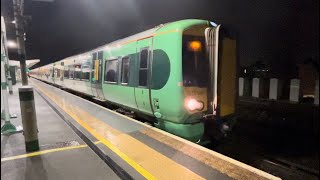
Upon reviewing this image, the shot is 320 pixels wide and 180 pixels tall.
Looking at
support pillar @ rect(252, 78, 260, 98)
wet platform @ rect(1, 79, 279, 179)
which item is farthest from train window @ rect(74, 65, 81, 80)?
support pillar @ rect(252, 78, 260, 98)

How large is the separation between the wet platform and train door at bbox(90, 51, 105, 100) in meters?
3.98

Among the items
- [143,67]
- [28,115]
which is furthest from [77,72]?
[28,115]

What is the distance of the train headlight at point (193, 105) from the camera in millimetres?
5191

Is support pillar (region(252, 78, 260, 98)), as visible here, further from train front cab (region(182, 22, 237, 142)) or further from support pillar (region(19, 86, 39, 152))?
support pillar (region(19, 86, 39, 152))

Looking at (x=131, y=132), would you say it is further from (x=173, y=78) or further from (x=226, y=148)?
(x=226, y=148)

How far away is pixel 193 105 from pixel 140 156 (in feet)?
5.60

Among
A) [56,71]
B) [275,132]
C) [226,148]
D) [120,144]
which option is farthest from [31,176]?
[56,71]

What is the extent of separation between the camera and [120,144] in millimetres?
4703

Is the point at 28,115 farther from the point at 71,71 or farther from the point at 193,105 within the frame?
the point at 71,71

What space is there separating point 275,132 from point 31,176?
8.63 m

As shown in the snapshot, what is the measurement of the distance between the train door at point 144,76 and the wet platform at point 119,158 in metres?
0.56

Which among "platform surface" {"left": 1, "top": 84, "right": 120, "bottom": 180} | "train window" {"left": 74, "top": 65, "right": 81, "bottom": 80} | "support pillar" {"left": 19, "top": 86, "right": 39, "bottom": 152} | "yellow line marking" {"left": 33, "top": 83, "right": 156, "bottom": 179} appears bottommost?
"platform surface" {"left": 1, "top": 84, "right": 120, "bottom": 180}

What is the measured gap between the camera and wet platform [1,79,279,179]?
11.3 ft

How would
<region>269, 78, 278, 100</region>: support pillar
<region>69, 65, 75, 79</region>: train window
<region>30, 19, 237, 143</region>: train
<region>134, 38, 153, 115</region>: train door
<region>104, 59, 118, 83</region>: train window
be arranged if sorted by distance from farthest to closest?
<region>69, 65, 75, 79</region>: train window → <region>269, 78, 278, 100</region>: support pillar → <region>104, 59, 118, 83</region>: train window → <region>134, 38, 153, 115</region>: train door → <region>30, 19, 237, 143</region>: train
